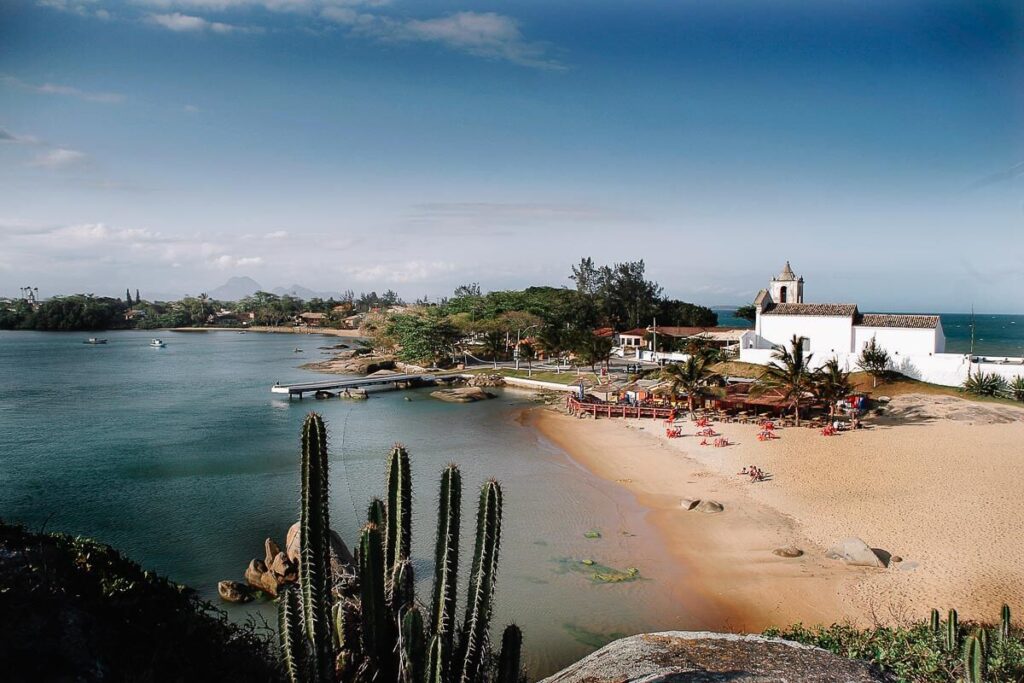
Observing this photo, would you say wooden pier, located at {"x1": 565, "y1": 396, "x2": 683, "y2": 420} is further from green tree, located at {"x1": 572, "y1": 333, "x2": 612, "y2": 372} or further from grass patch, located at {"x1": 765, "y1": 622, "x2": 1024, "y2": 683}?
grass patch, located at {"x1": 765, "y1": 622, "x2": 1024, "y2": 683}

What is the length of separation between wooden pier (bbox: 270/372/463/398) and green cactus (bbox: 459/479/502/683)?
1507 inches

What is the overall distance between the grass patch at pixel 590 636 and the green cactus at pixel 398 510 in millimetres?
4888

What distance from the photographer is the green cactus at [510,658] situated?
8125mm

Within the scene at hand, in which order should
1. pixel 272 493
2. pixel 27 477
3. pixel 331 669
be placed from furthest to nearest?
pixel 27 477 < pixel 272 493 < pixel 331 669

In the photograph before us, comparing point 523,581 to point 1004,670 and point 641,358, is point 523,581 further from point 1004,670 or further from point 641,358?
point 641,358

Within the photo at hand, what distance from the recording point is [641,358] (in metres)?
50.8

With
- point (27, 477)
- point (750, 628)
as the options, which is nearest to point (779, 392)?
point (750, 628)

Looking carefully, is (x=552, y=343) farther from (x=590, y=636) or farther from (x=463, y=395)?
(x=590, y=636)

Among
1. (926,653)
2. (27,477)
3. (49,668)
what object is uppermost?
(49,668)

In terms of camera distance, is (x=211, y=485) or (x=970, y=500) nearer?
(x=970, y=500)

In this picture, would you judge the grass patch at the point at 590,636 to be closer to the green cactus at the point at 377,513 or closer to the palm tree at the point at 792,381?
the green cactus at the point at 377,513

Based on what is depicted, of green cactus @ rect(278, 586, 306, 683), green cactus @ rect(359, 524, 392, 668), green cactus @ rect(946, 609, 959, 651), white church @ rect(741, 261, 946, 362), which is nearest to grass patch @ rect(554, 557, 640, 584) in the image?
green cactus @ rect(946, 609, 959, 651)

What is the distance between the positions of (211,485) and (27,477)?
791 centimetres

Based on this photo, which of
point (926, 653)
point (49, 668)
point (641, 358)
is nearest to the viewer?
point (49, 668)
